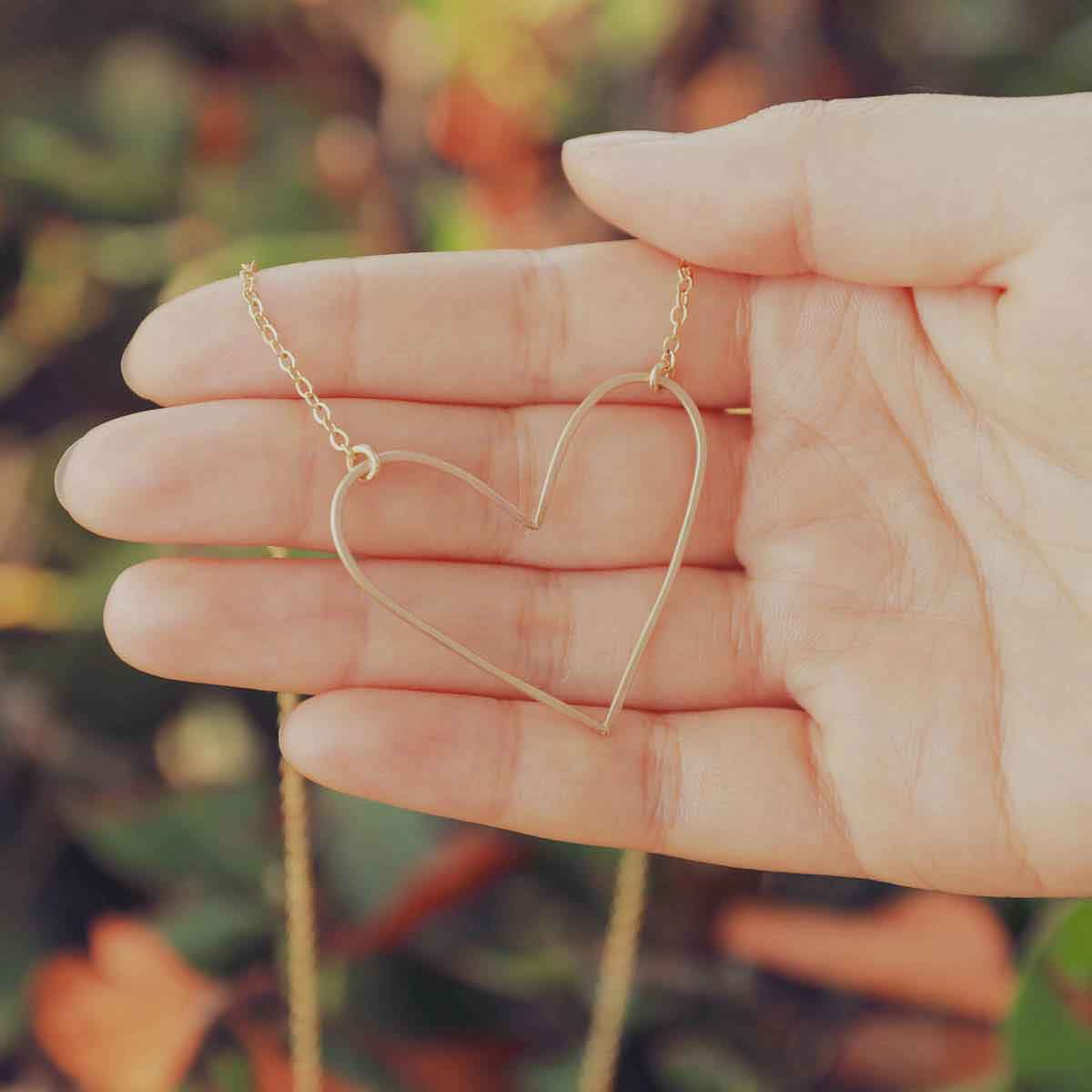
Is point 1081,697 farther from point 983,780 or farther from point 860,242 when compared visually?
point 860,242

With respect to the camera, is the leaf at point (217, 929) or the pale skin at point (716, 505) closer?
the pale skin at point (716, 505)

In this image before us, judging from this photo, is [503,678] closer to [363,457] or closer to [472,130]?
[363,457]

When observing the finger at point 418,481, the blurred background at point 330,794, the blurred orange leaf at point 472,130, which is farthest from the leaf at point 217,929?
the blurred orange leaf at point 472,130

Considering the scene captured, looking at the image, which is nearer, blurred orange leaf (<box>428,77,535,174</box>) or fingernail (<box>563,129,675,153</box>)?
fingernail (<box>563,129,675,153</box>)

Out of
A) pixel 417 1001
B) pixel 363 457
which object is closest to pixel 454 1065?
pixel 417 1001

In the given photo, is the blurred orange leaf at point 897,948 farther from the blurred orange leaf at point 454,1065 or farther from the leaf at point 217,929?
the leaf at point 217,929

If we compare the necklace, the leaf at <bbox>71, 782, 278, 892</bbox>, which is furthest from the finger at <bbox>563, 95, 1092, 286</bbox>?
the leaf at <bbox>71, 782, 278, 892</bbox>

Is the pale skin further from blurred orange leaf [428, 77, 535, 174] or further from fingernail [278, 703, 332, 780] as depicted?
blurred orange leaf [428, 77, 535, 174]
